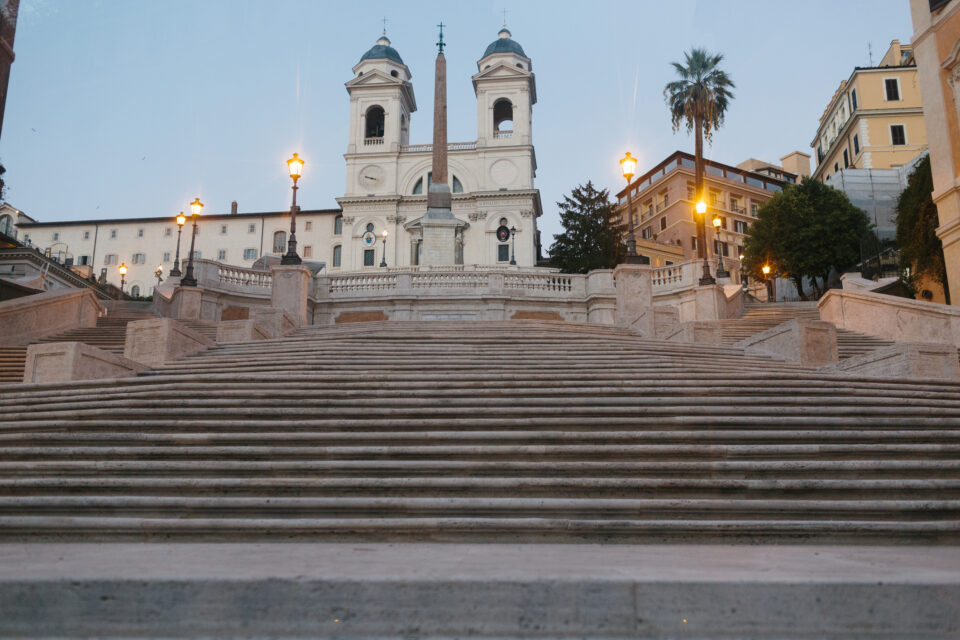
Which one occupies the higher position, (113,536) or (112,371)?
(112,371)

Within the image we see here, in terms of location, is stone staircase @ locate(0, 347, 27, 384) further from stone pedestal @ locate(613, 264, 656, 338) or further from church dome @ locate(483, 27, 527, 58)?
church dome @ locate(483, 27, 527, 58)

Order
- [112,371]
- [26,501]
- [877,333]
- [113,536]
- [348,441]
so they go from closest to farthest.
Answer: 1. [113,536]
2. [26,501]
3. [348,441]
4. [112,371]
5. [877,333]

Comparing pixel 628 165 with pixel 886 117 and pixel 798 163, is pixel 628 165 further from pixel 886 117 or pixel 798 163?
pixel 798 163

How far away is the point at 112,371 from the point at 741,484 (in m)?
9.63

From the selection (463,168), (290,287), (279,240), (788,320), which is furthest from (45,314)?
(279,240)

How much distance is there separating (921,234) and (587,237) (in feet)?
91.8

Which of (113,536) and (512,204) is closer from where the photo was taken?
(113,536)

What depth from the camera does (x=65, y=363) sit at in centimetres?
1105

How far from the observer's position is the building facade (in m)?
68.5

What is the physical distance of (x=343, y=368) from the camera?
1186cm

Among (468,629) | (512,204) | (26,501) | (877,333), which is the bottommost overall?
(468,629)

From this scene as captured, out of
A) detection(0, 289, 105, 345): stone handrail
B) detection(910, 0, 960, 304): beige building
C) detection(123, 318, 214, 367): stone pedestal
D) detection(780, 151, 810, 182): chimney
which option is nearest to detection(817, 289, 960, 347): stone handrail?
detection(910, 0, 960, 304): beige building

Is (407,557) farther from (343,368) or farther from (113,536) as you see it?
(343,368)

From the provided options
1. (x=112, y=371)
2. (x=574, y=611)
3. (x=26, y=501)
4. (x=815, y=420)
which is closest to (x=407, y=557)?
(x=574, y=611)
